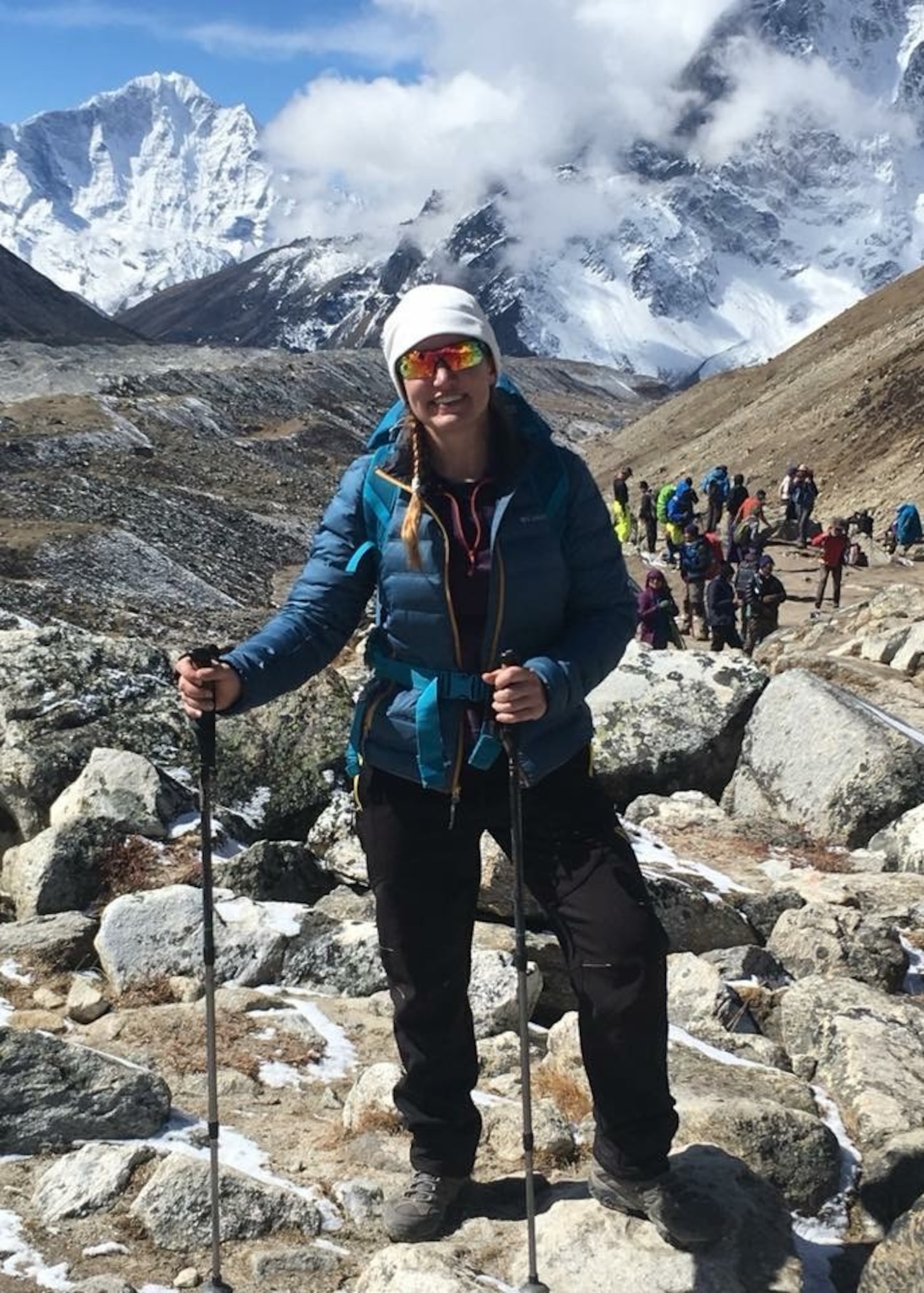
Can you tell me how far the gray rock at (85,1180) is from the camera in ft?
16.0

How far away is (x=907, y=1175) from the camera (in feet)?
16.3

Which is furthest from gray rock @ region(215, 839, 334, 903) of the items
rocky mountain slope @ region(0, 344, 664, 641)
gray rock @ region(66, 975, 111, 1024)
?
rocky mountain slope @ region(0, 344, 664, 641)

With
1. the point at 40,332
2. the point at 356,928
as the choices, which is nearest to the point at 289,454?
the point at 356,928

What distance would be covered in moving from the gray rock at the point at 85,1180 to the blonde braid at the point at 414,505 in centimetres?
273

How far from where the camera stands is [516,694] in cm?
420

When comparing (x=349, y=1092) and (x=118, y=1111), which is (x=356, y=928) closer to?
(x=349, y=1092)

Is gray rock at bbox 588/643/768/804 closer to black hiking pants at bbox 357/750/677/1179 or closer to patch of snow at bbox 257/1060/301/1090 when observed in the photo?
patch of snow at bbox 257/1060/301/1090

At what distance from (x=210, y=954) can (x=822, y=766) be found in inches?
310

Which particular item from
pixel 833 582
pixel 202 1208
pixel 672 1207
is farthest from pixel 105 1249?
pixel 833 582

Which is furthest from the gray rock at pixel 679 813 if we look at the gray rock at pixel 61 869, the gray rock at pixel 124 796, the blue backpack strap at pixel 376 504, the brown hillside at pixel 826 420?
the brown hillside at pixel 826 420

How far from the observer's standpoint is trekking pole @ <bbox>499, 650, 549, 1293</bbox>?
14.1 ft

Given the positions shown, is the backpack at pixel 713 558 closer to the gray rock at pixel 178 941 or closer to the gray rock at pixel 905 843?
the gray rock at pixel 905 843

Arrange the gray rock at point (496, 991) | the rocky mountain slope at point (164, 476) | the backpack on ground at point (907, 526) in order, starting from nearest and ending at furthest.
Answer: the gray rock at point (496, 991) → the rocky mountain slope at point (164, 476) → the backpack on ground at point (907, 526)

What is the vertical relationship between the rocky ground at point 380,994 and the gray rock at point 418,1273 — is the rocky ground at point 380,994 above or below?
above
